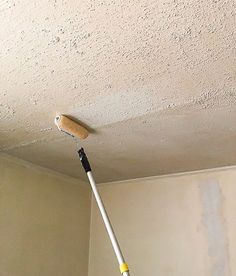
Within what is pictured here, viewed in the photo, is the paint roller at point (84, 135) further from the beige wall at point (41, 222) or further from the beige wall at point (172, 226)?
the beige wall at point (172, 226)

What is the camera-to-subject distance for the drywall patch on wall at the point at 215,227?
2223 millimetres

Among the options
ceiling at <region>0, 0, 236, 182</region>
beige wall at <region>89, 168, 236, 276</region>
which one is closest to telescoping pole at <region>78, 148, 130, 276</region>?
ceiling at <region>0, 0, 236, 182</region>

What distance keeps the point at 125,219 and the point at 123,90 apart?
151cm

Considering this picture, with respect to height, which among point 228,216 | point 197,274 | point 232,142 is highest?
point 232,142

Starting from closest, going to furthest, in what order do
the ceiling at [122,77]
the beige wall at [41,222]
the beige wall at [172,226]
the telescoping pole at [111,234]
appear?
the ceiling at [122,77] → the telescoping pole at [111,234] → the beige wall at [41,222] → the beige wall at [172,226]

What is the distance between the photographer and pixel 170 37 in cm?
111

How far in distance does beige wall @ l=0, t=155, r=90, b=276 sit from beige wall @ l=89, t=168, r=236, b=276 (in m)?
0.18

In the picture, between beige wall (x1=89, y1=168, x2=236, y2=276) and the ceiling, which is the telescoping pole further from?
beige wall (x1=89, y1=168, x2=236, y2=276)

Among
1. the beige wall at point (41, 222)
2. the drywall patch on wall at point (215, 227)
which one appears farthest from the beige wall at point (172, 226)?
the beige wall at point (41, 222)

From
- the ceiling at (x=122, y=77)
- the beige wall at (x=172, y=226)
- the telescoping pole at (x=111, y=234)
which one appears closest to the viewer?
the ceiling at (x=122, y=77)

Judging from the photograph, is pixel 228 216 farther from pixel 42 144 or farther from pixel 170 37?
pixel 170 37

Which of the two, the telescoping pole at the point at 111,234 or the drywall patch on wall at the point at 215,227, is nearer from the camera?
the telescoping pole at the point at 111,234

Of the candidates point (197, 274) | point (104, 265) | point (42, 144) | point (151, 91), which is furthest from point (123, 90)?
point (104, 265)

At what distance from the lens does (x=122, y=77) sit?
1.34 m
